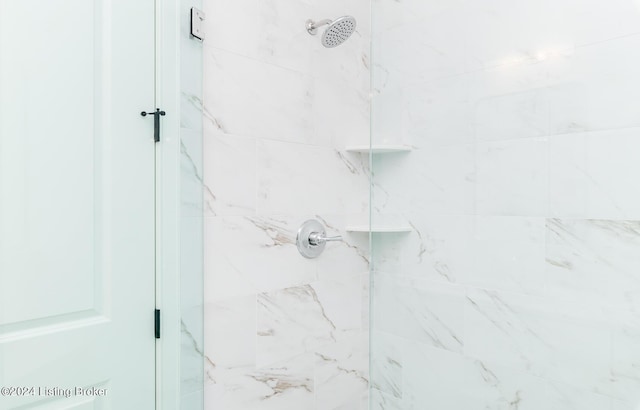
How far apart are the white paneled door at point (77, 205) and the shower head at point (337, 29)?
1.66 feet

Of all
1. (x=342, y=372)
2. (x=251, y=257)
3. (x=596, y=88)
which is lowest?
(x=342, y=372)

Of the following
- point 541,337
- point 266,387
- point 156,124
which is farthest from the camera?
point 266,387

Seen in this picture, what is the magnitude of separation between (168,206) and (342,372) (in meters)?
0.89

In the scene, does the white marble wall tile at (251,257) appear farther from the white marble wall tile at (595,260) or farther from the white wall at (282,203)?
→ the white marble wall tile at (595,260)

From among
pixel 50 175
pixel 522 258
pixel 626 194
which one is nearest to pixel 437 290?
pixel 522 258

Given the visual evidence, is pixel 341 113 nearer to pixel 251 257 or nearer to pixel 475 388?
pixel 251 257

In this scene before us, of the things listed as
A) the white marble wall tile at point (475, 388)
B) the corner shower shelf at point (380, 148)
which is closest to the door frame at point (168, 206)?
the corner shower shelf at point (380, 148)

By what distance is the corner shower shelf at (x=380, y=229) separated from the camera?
1.40 meters

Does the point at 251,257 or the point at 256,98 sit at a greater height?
the point at 256,98

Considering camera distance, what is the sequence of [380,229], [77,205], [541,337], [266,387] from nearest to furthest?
1. [77,205]
2. [541,337]
3. [266,387]
4. [380,229]

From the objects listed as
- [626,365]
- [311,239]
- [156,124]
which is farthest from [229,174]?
[626,365]

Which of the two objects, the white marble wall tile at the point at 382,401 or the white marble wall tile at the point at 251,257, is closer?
the white marble wall tile at the point at 251,257

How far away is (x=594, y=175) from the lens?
3.36 ft

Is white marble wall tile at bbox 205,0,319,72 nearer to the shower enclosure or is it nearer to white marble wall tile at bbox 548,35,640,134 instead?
the shower enclosure
